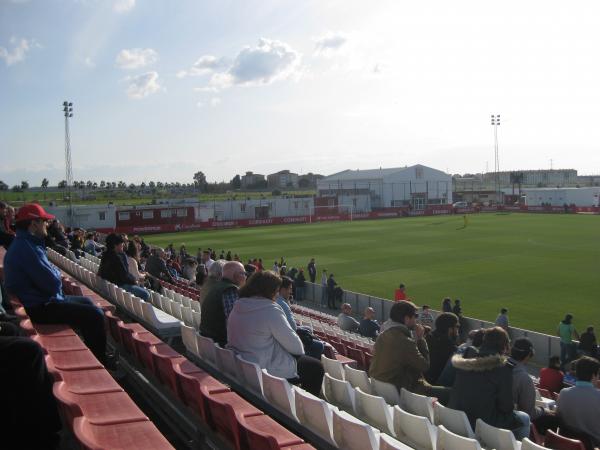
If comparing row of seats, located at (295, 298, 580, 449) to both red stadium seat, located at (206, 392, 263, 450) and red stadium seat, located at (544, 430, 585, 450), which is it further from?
red stadium seat, located at (206, 392, 263, 450)

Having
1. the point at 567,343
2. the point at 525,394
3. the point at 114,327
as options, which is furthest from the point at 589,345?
the point at 114,327

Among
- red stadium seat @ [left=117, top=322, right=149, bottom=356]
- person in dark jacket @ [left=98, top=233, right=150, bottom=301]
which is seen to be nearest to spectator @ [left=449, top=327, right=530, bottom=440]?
red stadium seat @ [left=117, top=322, right=149, bottom=356]

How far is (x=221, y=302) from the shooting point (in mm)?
5945

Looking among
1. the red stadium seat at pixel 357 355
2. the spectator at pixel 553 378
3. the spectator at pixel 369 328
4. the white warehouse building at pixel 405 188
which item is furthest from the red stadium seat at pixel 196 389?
the white warehouse building at pixel 405 188

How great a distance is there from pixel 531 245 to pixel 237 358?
3586cm

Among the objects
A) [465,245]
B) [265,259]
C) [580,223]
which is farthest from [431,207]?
[265,259]

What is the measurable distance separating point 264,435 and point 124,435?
77 centimetres

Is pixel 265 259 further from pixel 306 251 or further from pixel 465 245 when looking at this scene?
pixel 465 245

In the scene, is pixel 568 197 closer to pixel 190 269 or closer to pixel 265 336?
pixel 190 269

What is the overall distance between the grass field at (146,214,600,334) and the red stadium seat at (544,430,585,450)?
13.2 metres

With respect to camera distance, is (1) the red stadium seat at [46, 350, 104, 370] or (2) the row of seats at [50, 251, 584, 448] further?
(1) the red stadium seat at [46, 350, 104, 370]

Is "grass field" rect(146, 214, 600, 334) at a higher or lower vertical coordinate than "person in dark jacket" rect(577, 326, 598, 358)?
lower

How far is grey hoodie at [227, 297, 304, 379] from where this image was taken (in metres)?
4.96

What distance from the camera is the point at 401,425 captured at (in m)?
4.43
